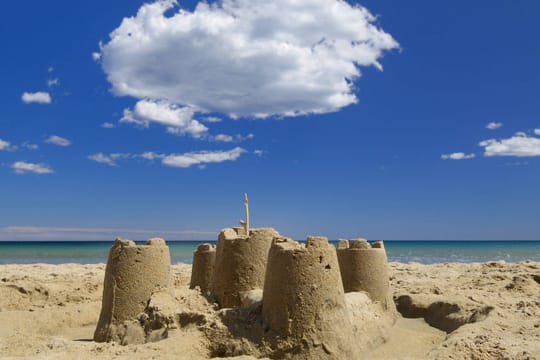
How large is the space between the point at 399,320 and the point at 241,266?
3316mm

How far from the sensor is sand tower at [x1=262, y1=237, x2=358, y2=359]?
4785 millimetres

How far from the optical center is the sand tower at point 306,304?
15.7 feet

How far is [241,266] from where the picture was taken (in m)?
6.33

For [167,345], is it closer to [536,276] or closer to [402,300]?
[402,300]

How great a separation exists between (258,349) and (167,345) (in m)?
0.92

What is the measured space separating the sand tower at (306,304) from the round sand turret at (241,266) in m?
1.25

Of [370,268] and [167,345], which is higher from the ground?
[370,268]

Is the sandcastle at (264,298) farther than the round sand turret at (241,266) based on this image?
No

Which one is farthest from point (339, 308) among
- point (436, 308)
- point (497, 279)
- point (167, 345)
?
point (497, 279)

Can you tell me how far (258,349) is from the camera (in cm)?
485

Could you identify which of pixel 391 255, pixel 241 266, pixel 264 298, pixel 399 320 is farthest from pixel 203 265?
pixel 391 255

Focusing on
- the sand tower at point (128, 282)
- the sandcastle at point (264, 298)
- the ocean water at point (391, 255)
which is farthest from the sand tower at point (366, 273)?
the ocean water at point (391, 255)

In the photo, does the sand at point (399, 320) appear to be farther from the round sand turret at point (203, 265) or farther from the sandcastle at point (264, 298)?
the round sand turret at point (203, 265)

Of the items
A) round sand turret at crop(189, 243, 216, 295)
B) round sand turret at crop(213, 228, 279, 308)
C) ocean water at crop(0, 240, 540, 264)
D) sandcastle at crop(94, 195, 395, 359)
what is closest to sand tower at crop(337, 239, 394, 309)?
sandcastle at crop(94, 195, 395, 359)
